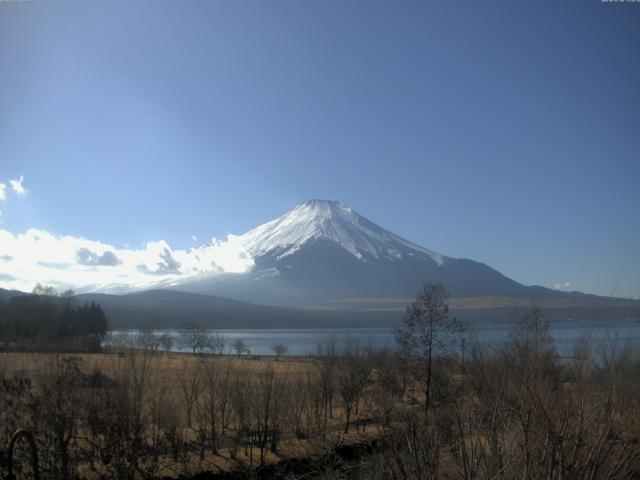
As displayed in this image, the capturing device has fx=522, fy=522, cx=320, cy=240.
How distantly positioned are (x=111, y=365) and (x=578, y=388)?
49.6 feet

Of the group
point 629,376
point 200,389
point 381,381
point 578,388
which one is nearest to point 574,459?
point 578,388

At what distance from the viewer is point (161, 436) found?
17.4 m

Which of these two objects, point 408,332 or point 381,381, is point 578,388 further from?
point 381,381

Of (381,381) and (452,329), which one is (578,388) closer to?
(452,329)

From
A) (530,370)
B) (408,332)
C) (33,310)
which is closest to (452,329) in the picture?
(408,332)

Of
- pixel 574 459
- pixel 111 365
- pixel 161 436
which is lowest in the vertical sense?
pixel 161 436

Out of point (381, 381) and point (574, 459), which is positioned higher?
point (574, 459)

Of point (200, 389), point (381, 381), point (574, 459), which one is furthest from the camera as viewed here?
point (381, 381)

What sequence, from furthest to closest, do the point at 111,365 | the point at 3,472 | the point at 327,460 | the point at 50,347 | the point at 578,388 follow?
the point at 327,460
the point at 111,365
the point at 50,347
the point at 3,472
the point at 578,388

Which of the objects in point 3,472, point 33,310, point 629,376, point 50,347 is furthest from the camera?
point 33,310

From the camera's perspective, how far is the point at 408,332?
27.8 metres

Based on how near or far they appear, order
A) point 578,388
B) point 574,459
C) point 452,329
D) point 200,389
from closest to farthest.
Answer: point 574,459, point 578,388, point 200,389, point 452,329

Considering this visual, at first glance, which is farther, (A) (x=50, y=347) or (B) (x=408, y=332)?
(B) (x=408, y=332)

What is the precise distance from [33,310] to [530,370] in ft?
241
